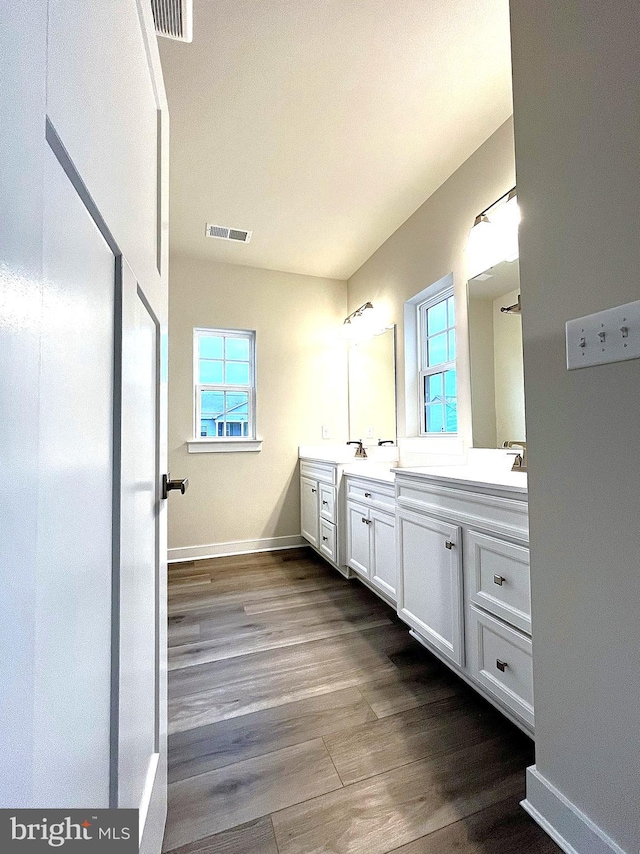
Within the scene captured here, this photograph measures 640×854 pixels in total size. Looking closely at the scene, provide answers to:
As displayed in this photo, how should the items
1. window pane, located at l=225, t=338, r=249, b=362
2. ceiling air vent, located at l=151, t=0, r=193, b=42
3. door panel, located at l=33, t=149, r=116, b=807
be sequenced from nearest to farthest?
door panel, located at l=33, t=149, r=116, b=807
ceiling air vent, located at l=151, t=0, r=193, b=42
window pane, located at l=225, t=338, r=249, b=362

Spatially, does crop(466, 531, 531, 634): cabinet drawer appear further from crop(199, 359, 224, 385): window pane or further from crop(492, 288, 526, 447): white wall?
crop(199, 359, 224, 385): window pane

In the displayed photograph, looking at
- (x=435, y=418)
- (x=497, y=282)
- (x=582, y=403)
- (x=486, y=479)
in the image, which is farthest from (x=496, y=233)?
(x=582, y=403)

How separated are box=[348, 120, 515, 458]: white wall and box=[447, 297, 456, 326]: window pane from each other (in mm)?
57

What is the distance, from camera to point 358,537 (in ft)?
8.20

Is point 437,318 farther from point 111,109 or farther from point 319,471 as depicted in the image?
point 111,109

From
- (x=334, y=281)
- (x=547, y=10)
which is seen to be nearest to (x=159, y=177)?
(x=547, y=10)

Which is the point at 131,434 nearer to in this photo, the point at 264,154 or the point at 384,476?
the point at 384,476

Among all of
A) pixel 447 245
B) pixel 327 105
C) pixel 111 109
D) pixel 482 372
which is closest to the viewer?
pixel 111 109

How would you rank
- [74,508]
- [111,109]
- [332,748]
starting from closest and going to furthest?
[74,508] → [111,109] → [332,748]

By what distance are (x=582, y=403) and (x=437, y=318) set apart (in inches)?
Result: 72.4

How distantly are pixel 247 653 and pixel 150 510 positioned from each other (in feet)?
4.37

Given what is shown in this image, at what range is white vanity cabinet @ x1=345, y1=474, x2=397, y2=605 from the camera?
2109mm

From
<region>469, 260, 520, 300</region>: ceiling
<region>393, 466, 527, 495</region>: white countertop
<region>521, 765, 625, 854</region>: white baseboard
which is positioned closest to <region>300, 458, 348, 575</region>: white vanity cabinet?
<region>393, 466, 527, 495</region>: white countertop

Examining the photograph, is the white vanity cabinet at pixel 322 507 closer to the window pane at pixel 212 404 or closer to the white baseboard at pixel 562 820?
the window pane at pixel 212 404
